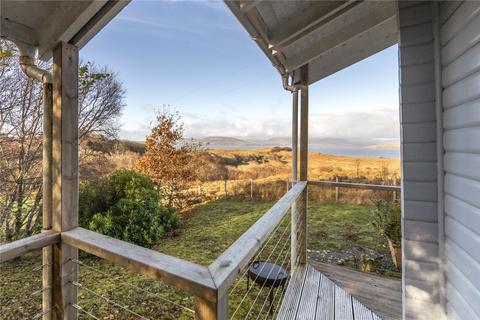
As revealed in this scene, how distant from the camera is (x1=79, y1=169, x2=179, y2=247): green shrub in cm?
430

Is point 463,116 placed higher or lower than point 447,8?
lower

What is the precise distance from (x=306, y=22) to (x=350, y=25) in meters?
0.48

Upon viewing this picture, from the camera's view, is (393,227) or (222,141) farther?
(222,141)

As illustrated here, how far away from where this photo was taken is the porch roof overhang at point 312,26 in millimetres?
1748

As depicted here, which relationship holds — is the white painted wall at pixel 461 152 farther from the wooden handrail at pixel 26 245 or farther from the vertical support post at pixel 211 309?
the wooden handrail at pixel 26 245

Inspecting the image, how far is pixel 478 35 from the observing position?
40.7 inches

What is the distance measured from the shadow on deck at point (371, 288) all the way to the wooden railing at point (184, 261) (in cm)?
166

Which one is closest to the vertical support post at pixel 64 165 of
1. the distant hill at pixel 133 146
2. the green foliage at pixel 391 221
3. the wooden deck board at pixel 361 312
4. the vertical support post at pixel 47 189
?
the vertical support post at pixel 47 189

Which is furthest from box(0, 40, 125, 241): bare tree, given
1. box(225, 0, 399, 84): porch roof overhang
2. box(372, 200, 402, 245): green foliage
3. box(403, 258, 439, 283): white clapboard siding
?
box(372, 200, 402, 245): green foliage

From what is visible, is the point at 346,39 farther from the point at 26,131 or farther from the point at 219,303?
the point at 26,131

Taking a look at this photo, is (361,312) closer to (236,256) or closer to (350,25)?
(236,256)

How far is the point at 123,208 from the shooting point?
4.55m

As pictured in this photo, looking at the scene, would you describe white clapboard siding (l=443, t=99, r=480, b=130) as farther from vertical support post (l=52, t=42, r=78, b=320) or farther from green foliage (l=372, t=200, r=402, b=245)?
green foliage (l=372, t=200, r=402, b=245)

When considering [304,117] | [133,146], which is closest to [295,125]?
[304,117]
